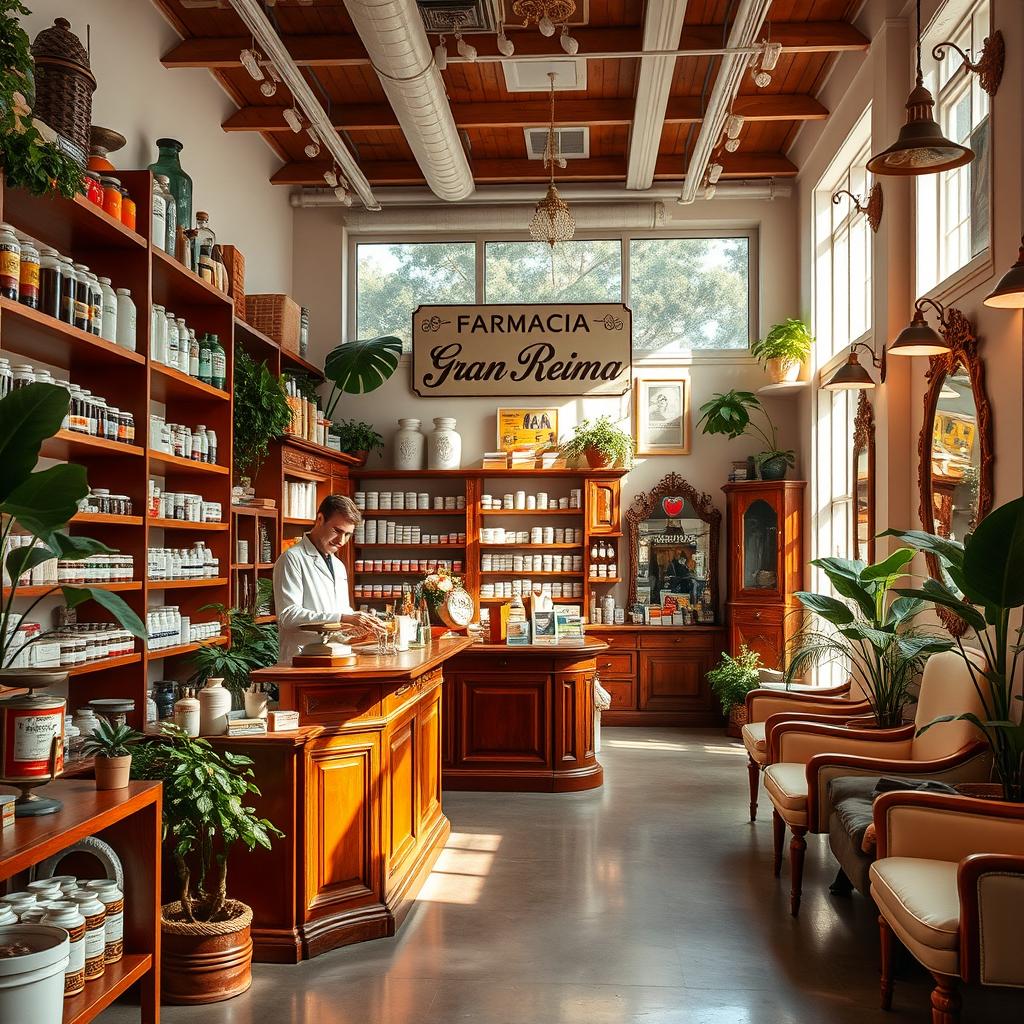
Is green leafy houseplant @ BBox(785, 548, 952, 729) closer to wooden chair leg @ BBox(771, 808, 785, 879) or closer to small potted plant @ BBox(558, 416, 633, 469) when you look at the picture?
wooden chair leg @ BBox(771, 808, 785, 879)

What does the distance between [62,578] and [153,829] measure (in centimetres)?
170

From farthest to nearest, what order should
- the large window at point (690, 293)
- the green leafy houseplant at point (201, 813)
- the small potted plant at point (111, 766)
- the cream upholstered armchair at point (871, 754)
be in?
the large window at point (690, 293) < the cream upholstered armchair at point (871, 754) < the green leafy houseplant at point (201, 813) < the small potted plant at point (111, 766)

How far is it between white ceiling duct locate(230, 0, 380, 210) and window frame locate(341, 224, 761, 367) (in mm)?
544

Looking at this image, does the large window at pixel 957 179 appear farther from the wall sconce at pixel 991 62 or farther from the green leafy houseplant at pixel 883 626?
the green leafy houseplant at pixel 883 626

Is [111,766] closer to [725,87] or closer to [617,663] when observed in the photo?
[725,87]

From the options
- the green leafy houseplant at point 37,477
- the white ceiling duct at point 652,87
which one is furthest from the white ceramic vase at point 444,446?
the green leafy houseplant at point 37,477

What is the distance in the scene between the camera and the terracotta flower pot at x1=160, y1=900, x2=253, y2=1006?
144 inches

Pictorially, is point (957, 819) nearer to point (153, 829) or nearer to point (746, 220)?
point (153, 829)

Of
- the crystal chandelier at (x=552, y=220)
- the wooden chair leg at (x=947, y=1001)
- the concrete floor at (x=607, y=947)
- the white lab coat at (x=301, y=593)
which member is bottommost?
the concrete floor at (x=607, y=947)

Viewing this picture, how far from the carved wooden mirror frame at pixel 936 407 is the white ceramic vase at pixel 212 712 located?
11.9 feet

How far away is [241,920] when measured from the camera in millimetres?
3789

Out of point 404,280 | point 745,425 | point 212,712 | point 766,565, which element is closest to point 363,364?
point 404,280

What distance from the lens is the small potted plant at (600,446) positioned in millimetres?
9555

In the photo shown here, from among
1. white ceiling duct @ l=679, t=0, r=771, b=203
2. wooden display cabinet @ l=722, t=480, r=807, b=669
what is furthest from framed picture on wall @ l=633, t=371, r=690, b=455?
white ceiling duct @ l=679, t=0, r=771, b=203
